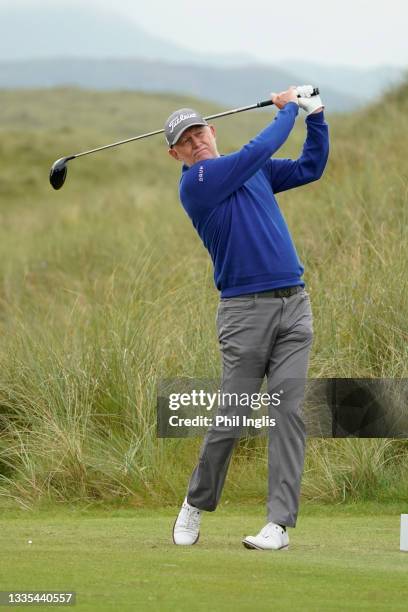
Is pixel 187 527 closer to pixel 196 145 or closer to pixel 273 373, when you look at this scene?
pixel 273 373

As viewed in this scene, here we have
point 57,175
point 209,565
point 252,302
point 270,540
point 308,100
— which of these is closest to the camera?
point 209,565

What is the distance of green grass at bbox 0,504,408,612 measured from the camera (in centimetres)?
473

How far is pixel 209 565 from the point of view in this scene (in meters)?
5.48

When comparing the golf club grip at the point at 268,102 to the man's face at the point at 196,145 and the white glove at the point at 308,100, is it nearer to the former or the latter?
the white glove at the point at 308,100

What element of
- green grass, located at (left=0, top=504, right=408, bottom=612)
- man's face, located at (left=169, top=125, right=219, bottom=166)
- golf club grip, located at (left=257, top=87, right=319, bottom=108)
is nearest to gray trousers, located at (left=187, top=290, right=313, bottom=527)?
green grass, located at (left=0, top=504, right=408, bottom=612)

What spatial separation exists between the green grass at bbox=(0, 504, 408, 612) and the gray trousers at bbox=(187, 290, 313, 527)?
318 millimetres

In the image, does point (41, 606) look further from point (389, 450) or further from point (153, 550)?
point (389, 450)

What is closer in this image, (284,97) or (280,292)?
(280,292)

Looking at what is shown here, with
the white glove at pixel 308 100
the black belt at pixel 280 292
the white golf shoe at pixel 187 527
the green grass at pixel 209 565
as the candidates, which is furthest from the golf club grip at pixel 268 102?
the green grass at pixel 209 565

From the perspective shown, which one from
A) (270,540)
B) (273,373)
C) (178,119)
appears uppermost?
(178,119)

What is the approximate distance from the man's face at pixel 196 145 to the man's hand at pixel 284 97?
0.34 metres

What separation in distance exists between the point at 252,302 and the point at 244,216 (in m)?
0.40

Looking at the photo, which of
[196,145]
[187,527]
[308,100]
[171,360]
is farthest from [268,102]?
[171,360]

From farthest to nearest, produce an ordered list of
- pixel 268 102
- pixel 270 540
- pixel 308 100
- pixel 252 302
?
pixel 268 102
pixel 308 100
pixel 252 302
pixel 270 540
